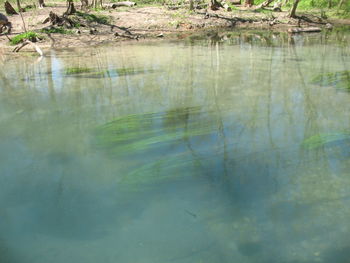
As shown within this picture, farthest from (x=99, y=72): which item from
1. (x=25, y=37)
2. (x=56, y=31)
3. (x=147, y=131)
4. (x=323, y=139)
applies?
(x=56, y=31)

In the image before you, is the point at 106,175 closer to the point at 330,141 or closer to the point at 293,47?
the point at 330,141

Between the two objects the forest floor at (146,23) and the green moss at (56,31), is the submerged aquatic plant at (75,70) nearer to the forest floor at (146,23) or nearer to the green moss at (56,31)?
the forest floor at (146,23)

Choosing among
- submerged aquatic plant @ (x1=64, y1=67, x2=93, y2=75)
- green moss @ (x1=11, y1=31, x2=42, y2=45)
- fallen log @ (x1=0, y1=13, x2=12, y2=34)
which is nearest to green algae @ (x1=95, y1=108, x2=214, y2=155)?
submerged aquatic plant @ (x1=64, y1=67, x2=93, y2=75)

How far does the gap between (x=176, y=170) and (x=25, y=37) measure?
31.4 ft

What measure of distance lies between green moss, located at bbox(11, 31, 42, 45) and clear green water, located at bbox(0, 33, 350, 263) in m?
5.34


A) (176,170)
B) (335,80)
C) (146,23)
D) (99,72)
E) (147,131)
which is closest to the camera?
(176,170)

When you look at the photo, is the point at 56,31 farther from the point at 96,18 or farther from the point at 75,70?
the point at 75,70

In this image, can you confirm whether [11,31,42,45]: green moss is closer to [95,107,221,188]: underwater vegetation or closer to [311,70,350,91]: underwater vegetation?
[95,107,221,188]: underwater vegetation

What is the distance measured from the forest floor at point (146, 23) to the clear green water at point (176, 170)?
6202 mm

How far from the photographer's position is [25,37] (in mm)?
10578

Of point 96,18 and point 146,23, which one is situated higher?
point 96,18

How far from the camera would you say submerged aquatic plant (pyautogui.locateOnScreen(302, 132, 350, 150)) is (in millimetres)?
3235

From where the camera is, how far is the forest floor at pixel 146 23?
11.5 m

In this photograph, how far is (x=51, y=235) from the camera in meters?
2.09
